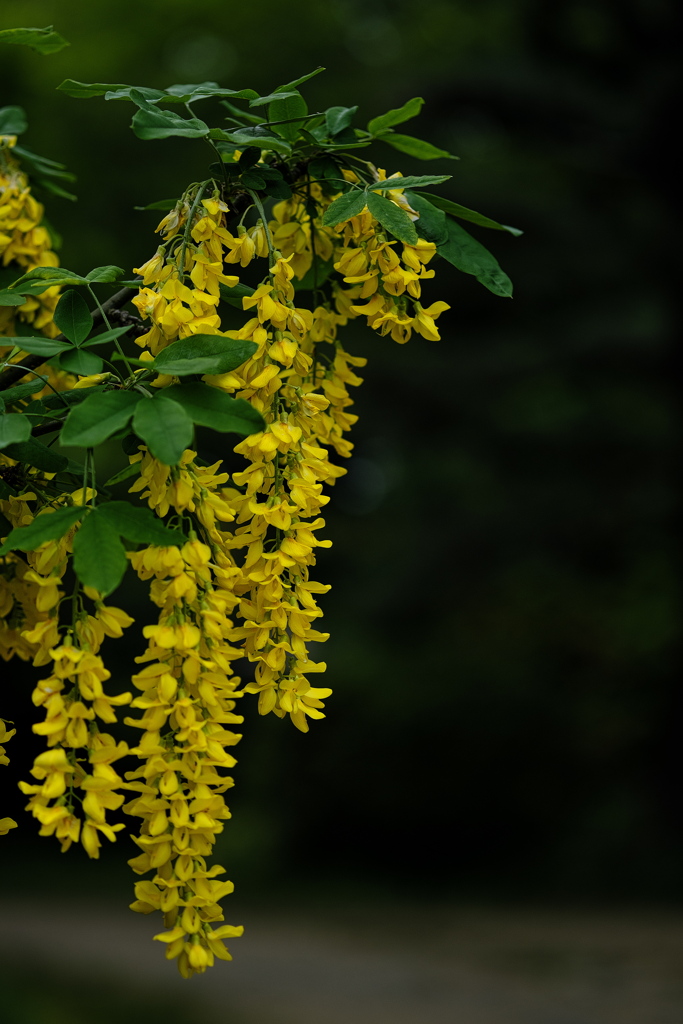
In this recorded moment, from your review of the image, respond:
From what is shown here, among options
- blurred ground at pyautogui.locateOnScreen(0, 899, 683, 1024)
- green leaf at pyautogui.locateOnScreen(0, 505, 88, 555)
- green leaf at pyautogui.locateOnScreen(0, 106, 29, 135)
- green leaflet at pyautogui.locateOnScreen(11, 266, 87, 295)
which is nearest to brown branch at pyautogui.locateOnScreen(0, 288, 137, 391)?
green leaflet at pyautogui.locateOnScreen(11, 266, 87, 295)

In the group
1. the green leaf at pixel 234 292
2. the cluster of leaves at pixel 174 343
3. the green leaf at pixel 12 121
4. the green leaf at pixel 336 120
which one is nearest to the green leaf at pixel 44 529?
the cluster of leaves at pixel 174 343

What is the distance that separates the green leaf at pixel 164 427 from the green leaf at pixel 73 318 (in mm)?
256

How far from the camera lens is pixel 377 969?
7.81 metres

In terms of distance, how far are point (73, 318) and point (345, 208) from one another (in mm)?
417

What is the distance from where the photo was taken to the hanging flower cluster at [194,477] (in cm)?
123

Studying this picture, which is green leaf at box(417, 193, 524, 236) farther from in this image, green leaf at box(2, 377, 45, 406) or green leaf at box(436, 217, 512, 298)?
green leaf at box(2, 377, 45, 406)

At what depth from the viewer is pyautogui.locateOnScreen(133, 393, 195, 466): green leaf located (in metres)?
Result: 1.16

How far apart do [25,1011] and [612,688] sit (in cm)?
677

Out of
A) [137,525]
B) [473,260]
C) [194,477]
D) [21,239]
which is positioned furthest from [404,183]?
[21,239]

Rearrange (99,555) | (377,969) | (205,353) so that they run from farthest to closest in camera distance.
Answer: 1. (377,969)
2. (205,353)
3. (99,555)

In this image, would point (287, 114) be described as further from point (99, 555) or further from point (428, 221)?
point (99, 555)

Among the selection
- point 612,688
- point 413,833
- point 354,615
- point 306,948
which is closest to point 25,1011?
point 306,948

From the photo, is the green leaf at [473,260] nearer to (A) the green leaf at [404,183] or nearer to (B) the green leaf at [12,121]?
(A) the green leaf at [404,183]

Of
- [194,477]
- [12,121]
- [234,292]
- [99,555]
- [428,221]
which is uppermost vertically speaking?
[12,121]
